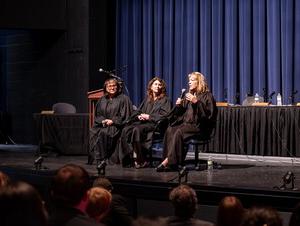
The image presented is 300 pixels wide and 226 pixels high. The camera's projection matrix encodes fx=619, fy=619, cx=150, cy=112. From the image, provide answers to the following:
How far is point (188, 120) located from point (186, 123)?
5cm

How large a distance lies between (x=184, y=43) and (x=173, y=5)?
35.0 inches

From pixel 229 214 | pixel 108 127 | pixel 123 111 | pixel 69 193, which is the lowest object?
pixel 229 214

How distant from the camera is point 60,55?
13.8 metres

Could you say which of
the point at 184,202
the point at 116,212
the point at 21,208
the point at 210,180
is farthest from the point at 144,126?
the point at 21,208

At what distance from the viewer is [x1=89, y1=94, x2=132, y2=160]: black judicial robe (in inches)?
357

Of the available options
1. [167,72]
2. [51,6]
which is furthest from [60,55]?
[167,72]

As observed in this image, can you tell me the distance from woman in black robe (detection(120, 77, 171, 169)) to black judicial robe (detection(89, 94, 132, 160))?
0.22 meters

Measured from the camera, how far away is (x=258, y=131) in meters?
10.0

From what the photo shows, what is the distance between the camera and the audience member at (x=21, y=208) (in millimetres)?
2281

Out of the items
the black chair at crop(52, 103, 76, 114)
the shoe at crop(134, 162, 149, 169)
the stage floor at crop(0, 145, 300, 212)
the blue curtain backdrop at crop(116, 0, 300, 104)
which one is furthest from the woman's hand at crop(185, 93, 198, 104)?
the blue curtain backdrop at crop(116, 0, 300, 104)

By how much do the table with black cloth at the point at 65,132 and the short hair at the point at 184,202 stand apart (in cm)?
705

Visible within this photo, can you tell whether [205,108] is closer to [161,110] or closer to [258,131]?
[161,110]

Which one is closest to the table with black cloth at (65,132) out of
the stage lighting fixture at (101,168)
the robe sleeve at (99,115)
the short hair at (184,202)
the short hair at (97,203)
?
the robe sleeve at (99,115)

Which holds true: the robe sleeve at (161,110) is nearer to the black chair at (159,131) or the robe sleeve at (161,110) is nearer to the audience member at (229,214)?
the black chair at (159,131)
